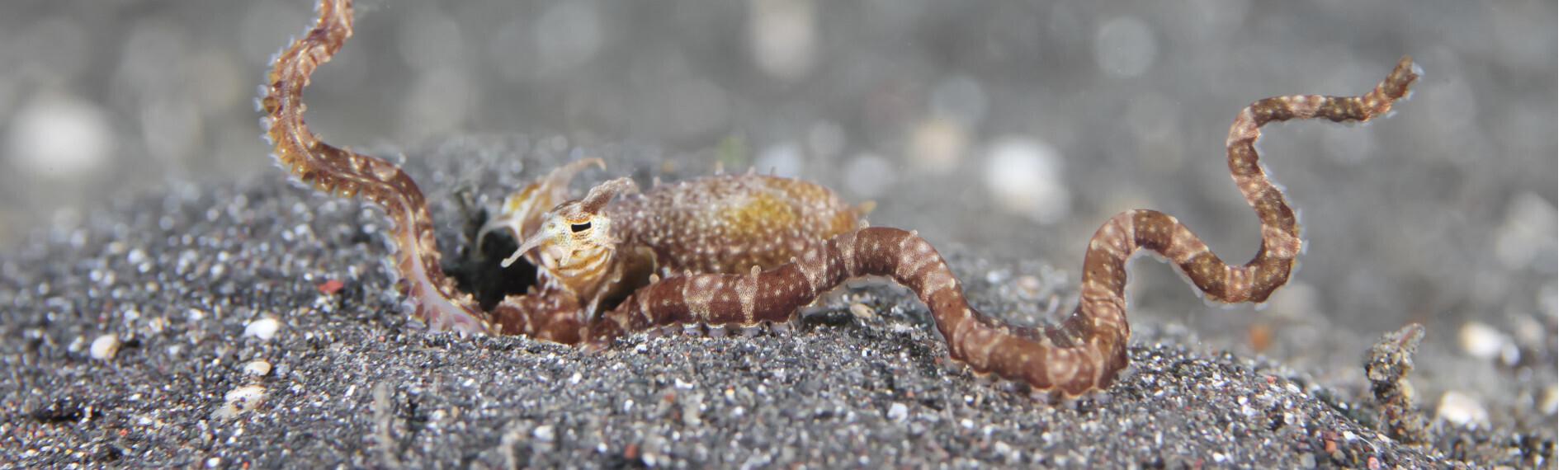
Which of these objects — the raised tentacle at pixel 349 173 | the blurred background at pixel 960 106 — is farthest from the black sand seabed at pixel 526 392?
the blurred background at pixel 960 106


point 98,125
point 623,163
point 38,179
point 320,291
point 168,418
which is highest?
point 98,125

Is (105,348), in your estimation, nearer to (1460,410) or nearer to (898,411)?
(898,411)

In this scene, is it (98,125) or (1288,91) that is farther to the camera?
(98,125)

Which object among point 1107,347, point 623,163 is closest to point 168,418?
point 623,163

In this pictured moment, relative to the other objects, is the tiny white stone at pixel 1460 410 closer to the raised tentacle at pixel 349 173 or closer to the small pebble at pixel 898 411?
the small pebble at pixel 898 411

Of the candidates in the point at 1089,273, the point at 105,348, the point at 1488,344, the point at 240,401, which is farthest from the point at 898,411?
the point at 1488,344

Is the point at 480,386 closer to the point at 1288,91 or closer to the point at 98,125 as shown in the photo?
the point at 1288,91
